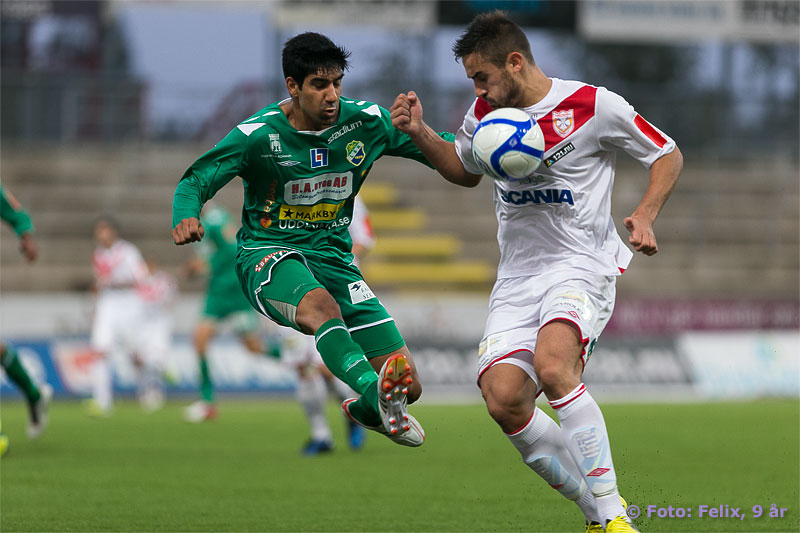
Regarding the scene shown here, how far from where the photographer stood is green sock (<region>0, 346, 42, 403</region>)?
10.1 metres

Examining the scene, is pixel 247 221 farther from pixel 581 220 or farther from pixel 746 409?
pixel 746 409

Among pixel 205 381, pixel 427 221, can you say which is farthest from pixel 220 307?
pixel 427 221

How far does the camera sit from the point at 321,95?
6176mm

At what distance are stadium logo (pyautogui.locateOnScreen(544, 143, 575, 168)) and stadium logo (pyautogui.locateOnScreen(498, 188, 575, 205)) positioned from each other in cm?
14

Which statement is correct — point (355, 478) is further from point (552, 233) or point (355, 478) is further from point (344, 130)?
point (552, 233)

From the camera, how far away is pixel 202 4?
23641mm

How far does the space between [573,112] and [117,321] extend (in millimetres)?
11625

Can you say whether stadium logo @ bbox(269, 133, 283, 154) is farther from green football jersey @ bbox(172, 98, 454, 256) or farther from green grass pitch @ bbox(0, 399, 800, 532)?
green grass pitch @ bbox(0, 399, 800, 532)

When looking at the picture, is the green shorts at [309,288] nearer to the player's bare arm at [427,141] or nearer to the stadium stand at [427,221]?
the player's bare arm at [427,141]

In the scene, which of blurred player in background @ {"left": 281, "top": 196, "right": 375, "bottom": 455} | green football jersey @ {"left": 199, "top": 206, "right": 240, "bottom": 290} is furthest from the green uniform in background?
green football jersey @ {"left": 199, "top": 206, "right": 240, "bottom": 290}

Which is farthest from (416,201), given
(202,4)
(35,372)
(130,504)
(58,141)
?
(130,504)

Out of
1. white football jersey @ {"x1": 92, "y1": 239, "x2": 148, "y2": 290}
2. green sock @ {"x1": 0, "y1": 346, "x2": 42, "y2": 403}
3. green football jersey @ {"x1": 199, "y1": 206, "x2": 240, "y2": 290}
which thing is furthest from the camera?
white football jersey @ {"x1": 92, "y1": 239, "x2": 148, "y2": 290}

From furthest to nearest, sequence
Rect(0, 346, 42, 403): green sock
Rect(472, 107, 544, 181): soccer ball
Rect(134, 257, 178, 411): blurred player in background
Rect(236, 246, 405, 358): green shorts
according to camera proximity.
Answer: Rect(134, 257, 178, 411): blurred player in background, Rect(0, 346, 42, 403): green sock, Rect(236, 246, 405, 358): green shorts, Rect(472, 107, 544, 181): soccer ball

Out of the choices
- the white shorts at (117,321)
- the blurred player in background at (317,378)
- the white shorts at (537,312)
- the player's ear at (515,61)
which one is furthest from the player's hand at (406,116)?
the white shorts at (117,321)
